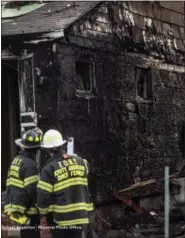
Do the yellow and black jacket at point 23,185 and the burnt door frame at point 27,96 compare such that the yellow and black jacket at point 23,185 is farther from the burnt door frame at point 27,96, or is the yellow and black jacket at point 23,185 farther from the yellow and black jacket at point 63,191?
the burnt door frame at point 27,96

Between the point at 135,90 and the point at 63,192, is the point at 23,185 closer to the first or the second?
the point at 63,192

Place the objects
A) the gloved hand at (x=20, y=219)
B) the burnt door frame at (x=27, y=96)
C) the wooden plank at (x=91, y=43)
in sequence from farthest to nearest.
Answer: the wooden plank at (x=91, y=43)
the burnt door frame at (x=27, y=96)
the gloved hand at (x=20, y=219)

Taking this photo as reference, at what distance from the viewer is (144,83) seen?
742 centimetres

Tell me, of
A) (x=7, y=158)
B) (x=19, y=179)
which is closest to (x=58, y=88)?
(x=7, y=158)

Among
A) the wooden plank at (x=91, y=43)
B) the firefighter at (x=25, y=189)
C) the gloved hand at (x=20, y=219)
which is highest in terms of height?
the wooden plank at (x=91, y=43)

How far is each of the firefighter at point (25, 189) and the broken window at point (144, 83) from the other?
2.23 m

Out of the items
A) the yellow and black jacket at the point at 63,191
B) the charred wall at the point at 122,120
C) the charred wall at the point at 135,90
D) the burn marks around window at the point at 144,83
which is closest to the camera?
the yellow and black jacket at the point at 63,191

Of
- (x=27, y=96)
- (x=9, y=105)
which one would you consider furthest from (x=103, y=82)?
(x=9, y=105)

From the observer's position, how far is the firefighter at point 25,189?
17.2 ft

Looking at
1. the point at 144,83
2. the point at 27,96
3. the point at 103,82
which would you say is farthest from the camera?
the point at 144,83

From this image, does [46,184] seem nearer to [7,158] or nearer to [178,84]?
[7,158]

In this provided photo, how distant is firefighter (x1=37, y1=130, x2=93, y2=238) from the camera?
4980mm

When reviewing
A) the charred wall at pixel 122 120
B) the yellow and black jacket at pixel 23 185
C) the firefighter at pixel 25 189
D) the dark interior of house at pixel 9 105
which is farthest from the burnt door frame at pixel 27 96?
the yellow and black jacket at pixel 23 185

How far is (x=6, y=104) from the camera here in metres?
6.58
